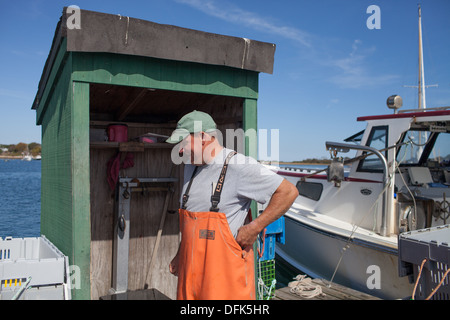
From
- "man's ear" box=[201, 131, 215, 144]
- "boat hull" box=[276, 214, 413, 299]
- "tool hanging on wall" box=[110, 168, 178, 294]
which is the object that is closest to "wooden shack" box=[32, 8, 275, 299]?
"tool hanging on wall" box=[110, 168, 178, 294]

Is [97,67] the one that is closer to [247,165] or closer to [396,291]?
[247,165]

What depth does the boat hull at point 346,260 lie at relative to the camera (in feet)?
19.9

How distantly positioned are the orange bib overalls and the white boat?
3.58 metres

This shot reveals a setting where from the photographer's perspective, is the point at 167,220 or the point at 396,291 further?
the point at 396,291

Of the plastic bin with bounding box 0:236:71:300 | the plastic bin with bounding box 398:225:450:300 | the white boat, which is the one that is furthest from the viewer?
the white boat

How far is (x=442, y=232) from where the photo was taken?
3.94 metres

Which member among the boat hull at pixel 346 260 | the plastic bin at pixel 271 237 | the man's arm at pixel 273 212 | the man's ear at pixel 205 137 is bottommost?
the boat hull at pixel 346 260

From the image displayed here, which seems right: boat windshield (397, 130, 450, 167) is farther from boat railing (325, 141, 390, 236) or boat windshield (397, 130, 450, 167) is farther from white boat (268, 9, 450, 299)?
boat railing (325, 141, 390, 236)

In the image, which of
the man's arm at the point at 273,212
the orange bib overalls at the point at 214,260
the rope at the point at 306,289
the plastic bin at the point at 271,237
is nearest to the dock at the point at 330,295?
the rope at the point at 306,289

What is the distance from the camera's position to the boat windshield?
7336 mm

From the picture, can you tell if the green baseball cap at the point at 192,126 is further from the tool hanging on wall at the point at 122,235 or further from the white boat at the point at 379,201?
the white boat at the point at 379,201

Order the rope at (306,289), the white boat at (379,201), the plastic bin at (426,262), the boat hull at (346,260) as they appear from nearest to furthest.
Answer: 1. the plastic bin at (426,262)
2. the rope at (306,289)
3. the boat hull at (346,260)
4. the white boat at (379,201)
